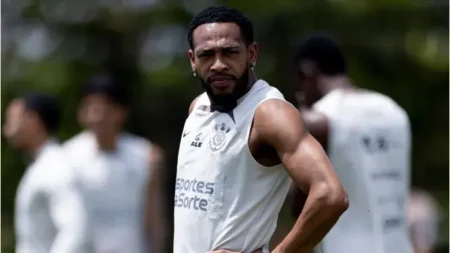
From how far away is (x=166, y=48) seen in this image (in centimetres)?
1952

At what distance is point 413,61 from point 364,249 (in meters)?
12.5

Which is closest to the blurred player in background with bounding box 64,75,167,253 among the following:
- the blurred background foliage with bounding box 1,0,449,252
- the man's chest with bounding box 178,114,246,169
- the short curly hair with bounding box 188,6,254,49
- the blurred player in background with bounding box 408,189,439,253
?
the blurred player in background with bounding box 408,189,439,253

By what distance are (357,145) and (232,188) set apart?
88.7 inches

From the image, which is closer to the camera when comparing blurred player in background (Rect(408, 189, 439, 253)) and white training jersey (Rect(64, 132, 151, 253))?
white training jersey (Rect(64, 132, 151, 253))

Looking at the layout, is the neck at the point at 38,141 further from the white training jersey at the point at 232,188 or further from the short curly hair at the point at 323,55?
the white training jersey at the point at 232,188

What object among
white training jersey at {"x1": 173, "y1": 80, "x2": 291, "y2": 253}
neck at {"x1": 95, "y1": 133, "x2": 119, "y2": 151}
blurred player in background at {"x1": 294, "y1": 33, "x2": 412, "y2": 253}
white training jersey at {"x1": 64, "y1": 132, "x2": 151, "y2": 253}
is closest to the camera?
white training jersey at {"x1": 173, "y1": 80, "x2": 291, "y2": 253}

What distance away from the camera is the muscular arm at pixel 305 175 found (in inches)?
211

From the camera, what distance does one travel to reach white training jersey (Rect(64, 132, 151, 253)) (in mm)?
10852

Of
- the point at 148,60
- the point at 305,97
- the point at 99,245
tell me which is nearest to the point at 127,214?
the point at 99,245

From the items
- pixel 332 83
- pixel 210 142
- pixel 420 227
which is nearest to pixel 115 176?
pixel 332 83

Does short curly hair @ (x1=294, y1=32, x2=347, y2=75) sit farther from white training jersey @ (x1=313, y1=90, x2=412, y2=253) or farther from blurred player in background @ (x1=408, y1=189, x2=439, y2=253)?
blurred player in background @ (x1=408, y1=189, x2=439, y2=253)

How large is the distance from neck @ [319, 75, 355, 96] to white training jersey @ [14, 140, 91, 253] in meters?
1.96

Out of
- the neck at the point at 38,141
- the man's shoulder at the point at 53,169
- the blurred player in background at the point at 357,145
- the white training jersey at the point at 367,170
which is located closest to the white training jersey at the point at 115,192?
the neck at the point at 38,141

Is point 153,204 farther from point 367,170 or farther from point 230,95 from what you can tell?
point 230,95
